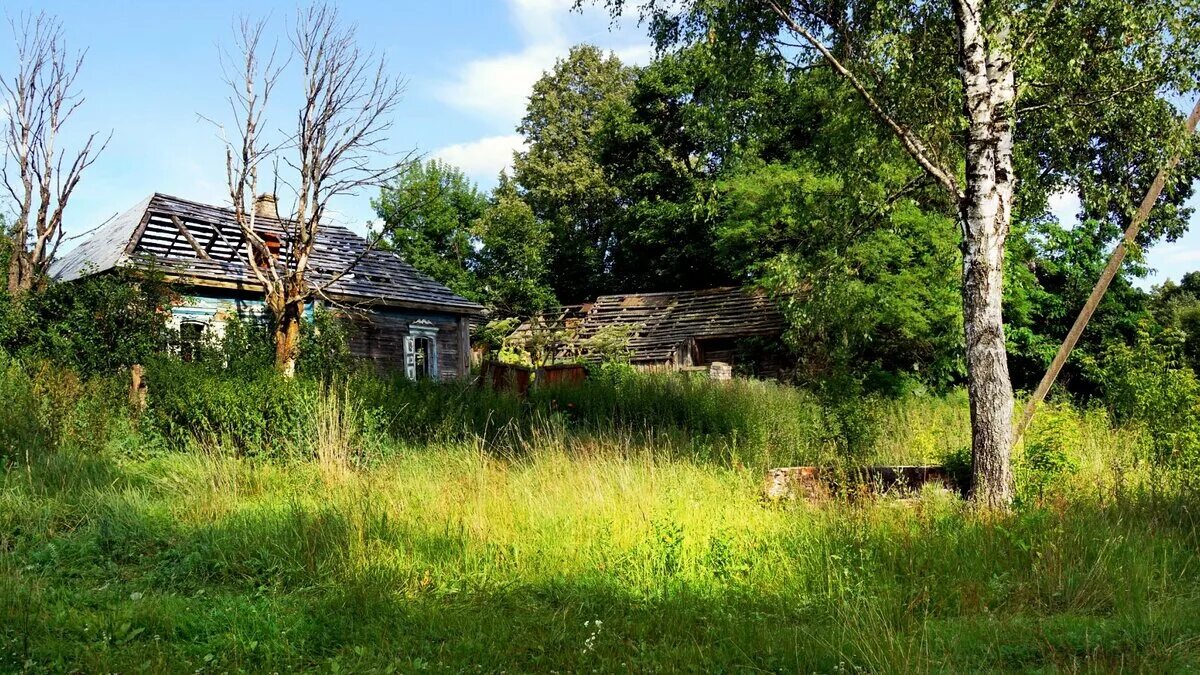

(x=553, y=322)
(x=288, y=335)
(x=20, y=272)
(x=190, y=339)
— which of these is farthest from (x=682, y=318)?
(x=20, y=272)

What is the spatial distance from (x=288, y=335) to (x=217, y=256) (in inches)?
268

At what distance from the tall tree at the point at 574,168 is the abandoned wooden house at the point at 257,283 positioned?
16.1m

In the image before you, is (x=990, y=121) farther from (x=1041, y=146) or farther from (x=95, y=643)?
(x=95, y=643)

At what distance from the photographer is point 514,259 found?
124ft

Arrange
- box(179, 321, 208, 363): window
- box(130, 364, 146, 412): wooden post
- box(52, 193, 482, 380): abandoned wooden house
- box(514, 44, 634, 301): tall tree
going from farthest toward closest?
box(514, 44, 634, 301): tall tree
box(52, 193, 482, 380): abandoned wooden house
box(179, 321, 208, 363): window
box(130, 364, 146, 412): wooden post

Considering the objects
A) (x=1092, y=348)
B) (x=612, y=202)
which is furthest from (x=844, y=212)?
(x=612, y=202)

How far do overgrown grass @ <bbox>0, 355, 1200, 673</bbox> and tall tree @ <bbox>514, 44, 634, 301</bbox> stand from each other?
30669 mm

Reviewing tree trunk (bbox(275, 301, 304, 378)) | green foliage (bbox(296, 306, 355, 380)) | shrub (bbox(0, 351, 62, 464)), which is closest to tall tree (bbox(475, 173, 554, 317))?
green foliage (bbox(296, 306, 355, 380))

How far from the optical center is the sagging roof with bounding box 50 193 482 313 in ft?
59.3

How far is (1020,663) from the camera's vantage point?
13.3ft

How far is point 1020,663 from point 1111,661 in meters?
0.41

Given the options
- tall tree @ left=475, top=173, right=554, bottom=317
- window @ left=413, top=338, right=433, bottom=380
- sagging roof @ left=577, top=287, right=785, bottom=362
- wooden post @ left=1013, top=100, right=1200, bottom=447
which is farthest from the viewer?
tall tree @ left=475, top=173, right=554, bottom=317

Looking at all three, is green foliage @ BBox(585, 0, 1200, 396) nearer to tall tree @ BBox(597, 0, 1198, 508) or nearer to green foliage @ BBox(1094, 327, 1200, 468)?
tall tree @ BBox(597, 0, 1198, 508)

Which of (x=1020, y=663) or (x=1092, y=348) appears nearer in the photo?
(x=1020, y=663)
